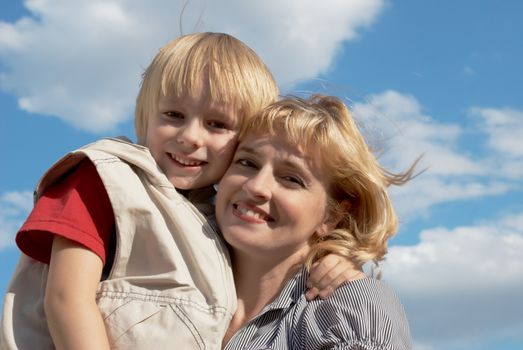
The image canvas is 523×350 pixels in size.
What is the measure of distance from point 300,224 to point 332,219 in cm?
26

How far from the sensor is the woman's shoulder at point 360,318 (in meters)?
3.55

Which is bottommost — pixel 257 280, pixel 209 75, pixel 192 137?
pixel 257 280

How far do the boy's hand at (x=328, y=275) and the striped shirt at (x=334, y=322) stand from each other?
0.04 metres

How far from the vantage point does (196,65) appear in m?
3.96

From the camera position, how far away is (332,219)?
4156 mm

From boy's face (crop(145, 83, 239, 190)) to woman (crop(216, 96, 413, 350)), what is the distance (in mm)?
92

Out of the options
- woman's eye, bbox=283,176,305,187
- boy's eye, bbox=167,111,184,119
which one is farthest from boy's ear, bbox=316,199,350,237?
boy's eye, bbox=167,111,184,119

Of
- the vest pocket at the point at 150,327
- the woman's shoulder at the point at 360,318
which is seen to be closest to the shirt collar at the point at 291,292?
the woman's shoulder at the point at 360,318

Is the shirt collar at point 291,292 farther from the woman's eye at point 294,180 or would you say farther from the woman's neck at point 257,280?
the woman's eye at point 294,180

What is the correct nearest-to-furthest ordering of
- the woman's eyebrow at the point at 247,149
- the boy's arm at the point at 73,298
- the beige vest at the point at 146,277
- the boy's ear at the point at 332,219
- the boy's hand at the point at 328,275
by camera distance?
the boy's arm at the point at 73,298
the beige vest at the point at 146,277
the boy's hand at the point at 328,275
the woman's eyebrow at the point at 247,149
the boy's ear at the point at 332,219

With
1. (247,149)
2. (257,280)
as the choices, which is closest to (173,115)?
(247,149)

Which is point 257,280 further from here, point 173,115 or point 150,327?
point 173,115

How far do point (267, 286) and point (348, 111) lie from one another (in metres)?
1.00

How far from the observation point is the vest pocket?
348cm
